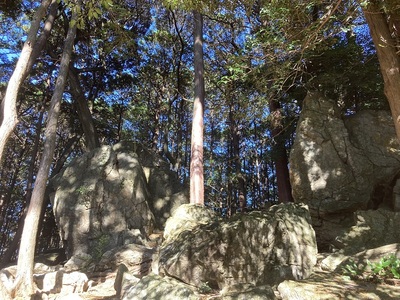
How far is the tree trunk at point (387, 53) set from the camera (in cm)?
450

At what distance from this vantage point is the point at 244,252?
18.0 feet

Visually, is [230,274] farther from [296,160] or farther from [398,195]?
[398,195]

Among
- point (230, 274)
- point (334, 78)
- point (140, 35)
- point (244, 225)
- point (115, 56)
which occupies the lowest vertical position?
point (230, 274)

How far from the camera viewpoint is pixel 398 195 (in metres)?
8.00

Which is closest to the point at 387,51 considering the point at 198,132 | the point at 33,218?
the point at 198,132

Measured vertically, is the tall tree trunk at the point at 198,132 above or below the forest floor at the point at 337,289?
above

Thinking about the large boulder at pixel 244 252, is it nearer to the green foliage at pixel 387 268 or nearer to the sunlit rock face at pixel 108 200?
the green foliage at pixel 387 268

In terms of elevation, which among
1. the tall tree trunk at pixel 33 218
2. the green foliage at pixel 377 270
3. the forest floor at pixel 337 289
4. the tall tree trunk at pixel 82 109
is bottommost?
the forest floor at pixel 337 289

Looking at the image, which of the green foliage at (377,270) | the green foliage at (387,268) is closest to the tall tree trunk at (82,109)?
the green foliage at (377,270)

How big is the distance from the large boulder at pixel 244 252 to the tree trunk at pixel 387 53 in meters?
2.51

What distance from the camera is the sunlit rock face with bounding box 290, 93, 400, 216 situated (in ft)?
28.1

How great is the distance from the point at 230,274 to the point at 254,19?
976cm

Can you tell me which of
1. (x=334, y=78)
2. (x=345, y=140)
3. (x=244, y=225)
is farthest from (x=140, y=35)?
(x=244, y=225)

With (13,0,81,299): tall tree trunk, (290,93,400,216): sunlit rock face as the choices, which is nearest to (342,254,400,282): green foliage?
(290,93,400,216): sunlit rock face
